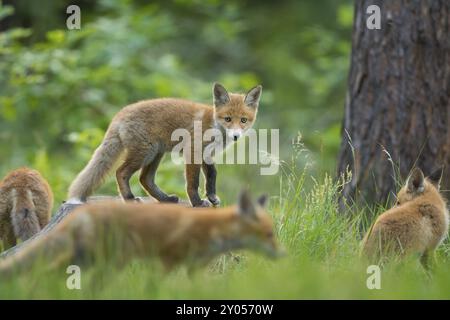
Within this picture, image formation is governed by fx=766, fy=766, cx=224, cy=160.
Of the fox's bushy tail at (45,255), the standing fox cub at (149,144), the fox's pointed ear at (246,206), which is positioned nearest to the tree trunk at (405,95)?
the standing fox cub at (149,144)

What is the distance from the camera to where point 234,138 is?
779 cm

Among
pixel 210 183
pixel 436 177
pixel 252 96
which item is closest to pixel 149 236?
pixel 210 183

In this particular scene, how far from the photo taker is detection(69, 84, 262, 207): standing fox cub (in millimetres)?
7473

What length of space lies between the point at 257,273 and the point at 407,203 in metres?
1.90

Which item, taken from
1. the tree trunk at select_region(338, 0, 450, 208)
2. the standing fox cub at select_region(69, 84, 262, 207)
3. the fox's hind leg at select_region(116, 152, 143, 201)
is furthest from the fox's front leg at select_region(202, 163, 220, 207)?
the tree trunk at select_region(338, 0, 450, 208)

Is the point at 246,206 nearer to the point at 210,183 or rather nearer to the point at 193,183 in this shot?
the point at 193,183

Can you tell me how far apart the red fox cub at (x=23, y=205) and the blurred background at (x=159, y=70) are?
193 centimetres

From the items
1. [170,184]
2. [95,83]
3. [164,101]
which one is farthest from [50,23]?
[164,101]

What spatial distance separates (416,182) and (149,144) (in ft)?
8.43

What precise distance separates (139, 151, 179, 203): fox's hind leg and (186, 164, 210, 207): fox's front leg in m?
0.32

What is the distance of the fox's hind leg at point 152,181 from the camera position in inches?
303

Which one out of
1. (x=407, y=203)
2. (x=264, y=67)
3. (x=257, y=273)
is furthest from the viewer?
(x=264, y=67)
